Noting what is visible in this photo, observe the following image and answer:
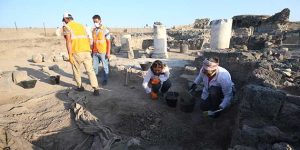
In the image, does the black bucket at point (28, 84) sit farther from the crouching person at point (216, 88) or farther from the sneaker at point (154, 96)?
the crouching person at point (216, 88)

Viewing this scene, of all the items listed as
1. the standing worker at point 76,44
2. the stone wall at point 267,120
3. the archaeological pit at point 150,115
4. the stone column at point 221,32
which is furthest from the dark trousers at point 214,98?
the stone column at point 221,32

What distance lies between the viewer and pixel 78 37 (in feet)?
19.6

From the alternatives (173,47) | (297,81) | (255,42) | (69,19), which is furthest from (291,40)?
(69,19)

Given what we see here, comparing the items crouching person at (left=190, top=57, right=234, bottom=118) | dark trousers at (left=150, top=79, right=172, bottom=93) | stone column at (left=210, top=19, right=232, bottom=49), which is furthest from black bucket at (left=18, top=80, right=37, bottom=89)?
stone column at (left=210, top=19, right=232, bottom=49)

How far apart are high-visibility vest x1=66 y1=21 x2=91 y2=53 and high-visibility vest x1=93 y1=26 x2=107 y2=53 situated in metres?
0.71

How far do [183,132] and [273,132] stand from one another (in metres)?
1.83

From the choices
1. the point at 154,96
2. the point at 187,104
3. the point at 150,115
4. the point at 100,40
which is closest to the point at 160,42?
the point at 100,40

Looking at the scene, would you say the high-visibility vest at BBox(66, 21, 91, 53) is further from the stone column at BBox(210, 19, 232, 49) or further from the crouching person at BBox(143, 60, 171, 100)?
the stone column at BBox(210, 19, 232, 49)

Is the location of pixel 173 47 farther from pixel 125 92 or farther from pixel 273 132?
pixel 273 132

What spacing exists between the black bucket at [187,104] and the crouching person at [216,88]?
232mm

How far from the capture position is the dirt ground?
14.3 feet

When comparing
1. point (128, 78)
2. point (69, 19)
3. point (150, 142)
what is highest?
point (69, 19)

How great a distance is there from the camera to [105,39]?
22.8 feet

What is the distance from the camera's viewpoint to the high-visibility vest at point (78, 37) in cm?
591
